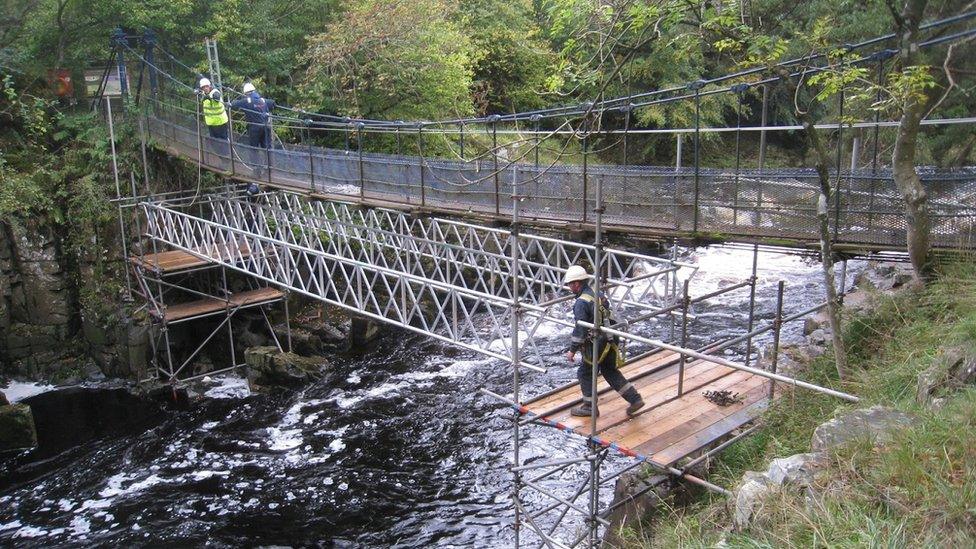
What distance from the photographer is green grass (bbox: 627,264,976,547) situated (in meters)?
4.06

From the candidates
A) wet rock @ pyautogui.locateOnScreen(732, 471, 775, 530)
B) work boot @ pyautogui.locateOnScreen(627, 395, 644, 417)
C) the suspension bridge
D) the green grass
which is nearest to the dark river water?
the suspension bridge

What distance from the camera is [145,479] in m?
11.8

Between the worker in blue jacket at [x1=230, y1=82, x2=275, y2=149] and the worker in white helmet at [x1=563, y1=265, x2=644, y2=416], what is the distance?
9.84 meters

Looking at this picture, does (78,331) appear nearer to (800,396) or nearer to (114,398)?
(114,398)

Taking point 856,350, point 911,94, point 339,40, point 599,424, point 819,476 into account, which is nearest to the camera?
point 819,476

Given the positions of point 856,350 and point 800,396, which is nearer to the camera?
point 800,396

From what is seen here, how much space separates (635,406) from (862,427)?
2.41 m

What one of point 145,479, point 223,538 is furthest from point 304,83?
point 223,538

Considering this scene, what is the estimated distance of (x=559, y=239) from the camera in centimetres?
1090

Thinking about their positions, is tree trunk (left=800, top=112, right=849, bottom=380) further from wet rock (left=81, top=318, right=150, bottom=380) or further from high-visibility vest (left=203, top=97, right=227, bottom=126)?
wet rock (left=81, top=318, right=150, bottom=380)

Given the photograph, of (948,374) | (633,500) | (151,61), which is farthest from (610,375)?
(151,61)

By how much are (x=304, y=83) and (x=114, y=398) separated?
32.8 feet

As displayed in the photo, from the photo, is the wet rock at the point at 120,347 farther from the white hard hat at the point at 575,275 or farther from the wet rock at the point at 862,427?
the wet rock at the point at 862,427

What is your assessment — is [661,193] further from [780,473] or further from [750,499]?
[750,499]
